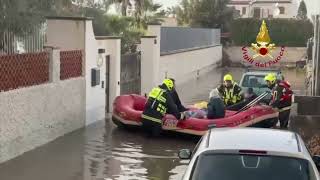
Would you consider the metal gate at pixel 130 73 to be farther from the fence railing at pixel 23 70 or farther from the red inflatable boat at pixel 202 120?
the fence railing at pixel 23 70

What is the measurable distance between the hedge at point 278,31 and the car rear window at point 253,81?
3503 centimetres

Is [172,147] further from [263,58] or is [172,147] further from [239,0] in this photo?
[239,0]

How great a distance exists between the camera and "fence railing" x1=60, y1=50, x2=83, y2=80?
595 inches

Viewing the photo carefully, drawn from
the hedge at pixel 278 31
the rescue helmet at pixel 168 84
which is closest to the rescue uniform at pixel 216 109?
the rescue helmet at pixel 168 84

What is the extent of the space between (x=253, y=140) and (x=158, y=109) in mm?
8274

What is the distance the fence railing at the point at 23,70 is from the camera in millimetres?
11664

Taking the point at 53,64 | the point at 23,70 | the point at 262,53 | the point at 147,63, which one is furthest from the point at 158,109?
the point at 262,53

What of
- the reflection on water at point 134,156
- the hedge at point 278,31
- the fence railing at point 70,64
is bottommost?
the reflection on water at point 134,156

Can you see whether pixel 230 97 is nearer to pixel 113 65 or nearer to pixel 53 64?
pixel 113 65

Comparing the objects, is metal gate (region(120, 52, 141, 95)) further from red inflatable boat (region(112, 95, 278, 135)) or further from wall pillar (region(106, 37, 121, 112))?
red inflatable boat (region(112, 95, 278, 135))

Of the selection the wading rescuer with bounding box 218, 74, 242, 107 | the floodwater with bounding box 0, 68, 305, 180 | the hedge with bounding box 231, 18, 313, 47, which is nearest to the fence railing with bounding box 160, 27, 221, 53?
the hedge with bounding box 231, 18, 313, 47

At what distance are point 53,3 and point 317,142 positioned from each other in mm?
9242

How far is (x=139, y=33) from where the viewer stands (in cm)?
3284

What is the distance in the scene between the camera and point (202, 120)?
14.5 m
